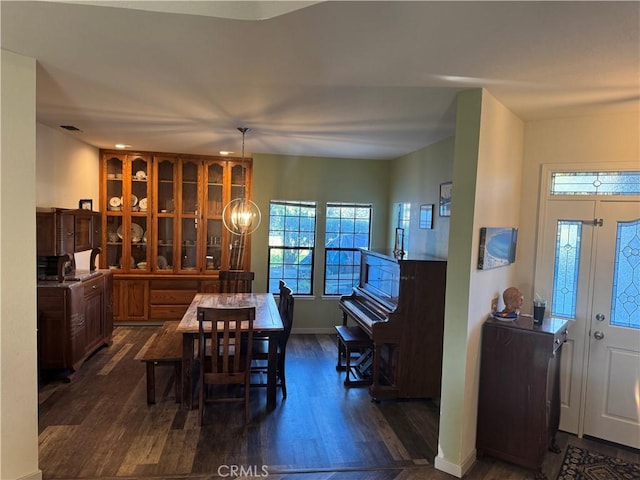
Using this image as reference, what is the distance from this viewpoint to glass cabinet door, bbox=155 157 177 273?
582cm

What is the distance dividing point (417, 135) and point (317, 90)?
168 centimetres

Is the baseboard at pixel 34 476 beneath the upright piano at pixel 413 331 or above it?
beneath

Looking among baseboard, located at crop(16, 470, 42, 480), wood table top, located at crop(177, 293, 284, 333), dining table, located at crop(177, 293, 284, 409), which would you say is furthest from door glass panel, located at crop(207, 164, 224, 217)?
baseboard, located at crop(16, 470, 42, 480)

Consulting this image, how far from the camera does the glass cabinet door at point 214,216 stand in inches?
235

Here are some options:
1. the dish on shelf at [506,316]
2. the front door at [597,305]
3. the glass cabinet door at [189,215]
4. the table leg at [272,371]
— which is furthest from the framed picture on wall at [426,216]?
the glass cabinet door at [189,215]

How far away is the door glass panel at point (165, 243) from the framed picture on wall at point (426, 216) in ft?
12.1

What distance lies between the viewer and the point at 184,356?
3.39 m

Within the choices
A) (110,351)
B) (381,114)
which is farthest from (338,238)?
(110,351)

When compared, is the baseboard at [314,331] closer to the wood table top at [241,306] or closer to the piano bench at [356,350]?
the piano bench at [356,350]

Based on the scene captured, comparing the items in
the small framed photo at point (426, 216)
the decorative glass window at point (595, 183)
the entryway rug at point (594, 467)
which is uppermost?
the decorative glass window at point (595, 183)

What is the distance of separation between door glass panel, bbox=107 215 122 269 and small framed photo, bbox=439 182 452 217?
4.61m

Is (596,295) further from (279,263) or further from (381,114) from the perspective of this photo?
(279,263)

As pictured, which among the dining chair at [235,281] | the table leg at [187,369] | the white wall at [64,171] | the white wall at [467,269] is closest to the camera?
the white wall at [467,269]

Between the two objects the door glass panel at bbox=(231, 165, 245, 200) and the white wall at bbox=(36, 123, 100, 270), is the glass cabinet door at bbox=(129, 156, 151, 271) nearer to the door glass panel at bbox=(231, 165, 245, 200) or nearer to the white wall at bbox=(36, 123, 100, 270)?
the white wall at bbox=(36, 123, 100, 270)
